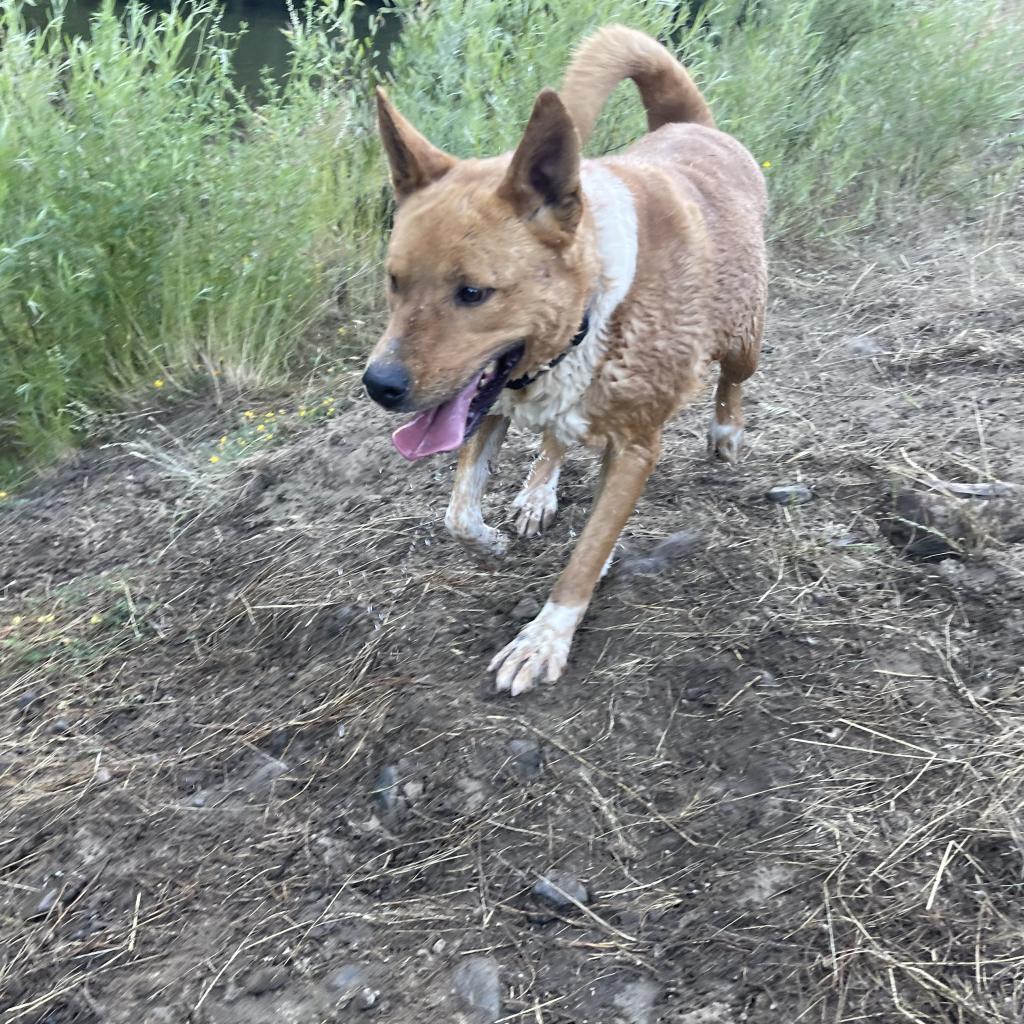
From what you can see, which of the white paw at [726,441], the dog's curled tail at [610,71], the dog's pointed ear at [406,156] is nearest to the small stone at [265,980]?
the dog's pointed ear at [406,156]

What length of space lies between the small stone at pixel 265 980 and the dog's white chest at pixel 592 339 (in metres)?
1.42

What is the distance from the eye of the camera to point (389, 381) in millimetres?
2002

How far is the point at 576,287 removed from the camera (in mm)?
2178

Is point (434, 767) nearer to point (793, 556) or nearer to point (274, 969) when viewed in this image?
point (274, 969)

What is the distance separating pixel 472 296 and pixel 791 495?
1.42 metres

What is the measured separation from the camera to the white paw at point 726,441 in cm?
321

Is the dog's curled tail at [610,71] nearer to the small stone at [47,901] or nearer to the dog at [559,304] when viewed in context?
the dog at [559,304]

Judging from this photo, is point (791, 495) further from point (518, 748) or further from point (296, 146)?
point (296, 146)

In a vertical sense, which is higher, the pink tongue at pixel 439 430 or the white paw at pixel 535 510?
the pink tongue at pixel 439 430

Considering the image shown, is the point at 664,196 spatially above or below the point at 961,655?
above

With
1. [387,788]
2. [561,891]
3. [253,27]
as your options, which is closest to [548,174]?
[387,788]

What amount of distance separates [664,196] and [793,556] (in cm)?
112

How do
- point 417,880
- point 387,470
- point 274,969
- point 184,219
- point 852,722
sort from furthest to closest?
point 184,219 → point 387,470 → point 852,722 → point 417,880 → point 274,969

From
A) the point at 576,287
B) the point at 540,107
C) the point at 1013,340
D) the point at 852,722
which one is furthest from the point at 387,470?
the point at 1013,340
